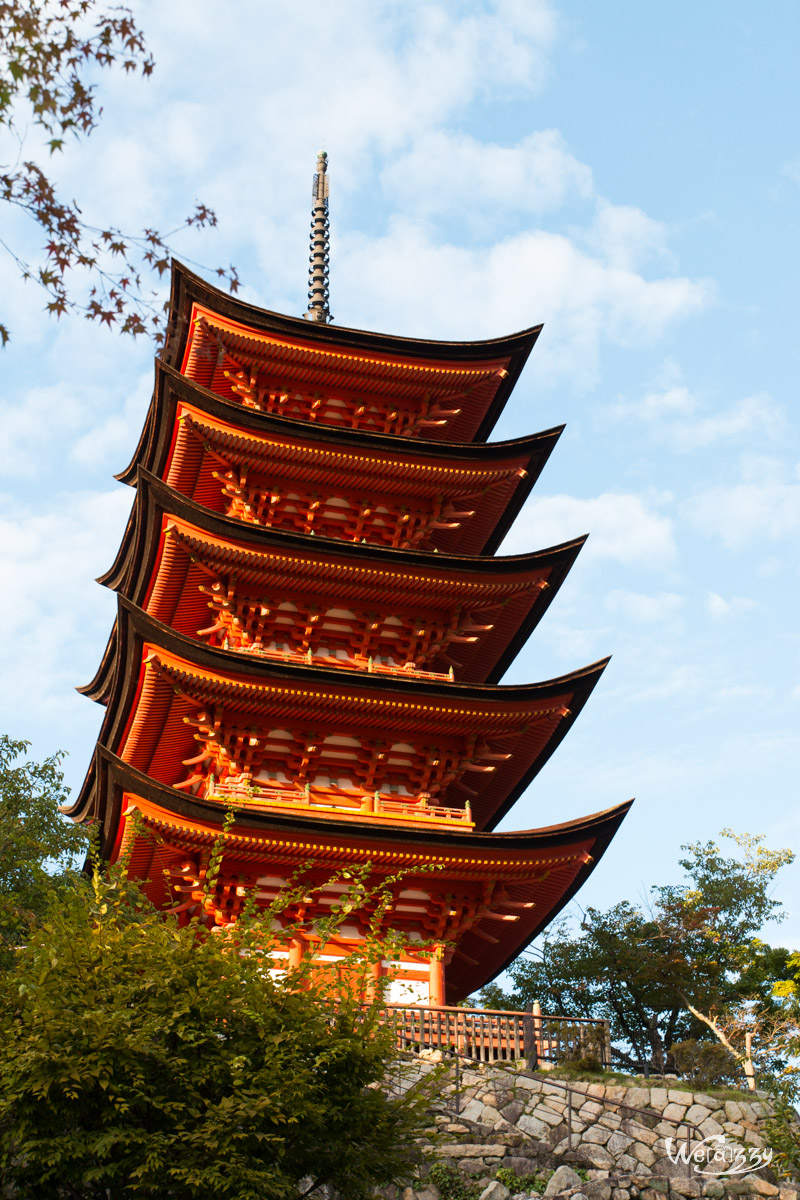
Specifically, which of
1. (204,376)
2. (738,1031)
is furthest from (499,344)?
(738,1031)

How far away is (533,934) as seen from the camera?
1989 centimetres

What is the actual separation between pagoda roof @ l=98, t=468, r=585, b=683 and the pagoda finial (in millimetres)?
10336

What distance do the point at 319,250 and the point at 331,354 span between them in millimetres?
9934

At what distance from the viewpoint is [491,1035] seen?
15.8 m

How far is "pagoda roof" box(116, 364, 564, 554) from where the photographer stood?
21.7 metres

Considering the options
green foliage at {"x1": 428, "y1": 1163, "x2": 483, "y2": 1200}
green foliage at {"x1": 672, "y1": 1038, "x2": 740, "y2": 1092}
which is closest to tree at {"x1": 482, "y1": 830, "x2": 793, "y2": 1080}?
green foliage at {"x1": 672, "y1": 1038, "x2": 740, "y2": 1092}

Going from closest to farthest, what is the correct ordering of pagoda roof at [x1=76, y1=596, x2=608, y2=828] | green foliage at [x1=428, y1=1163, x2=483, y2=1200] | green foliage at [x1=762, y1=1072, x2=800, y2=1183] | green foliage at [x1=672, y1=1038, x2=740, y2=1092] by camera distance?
green foliage at [x1=428, y1=1163, x2=483, y2=1200]
green foliage at [x1=762, y1=1072, x2=800, y2=1183]
green foliage at [x1=672, y1=1038, x2=740, y2=1092]
pagoda roof at [x1=76, y1=596, x2=608, y2=828]

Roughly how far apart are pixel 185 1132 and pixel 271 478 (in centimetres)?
1515

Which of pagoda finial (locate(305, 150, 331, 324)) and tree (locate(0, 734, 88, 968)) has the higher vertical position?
pagoda finial (locate(305, 150, 331, 324))

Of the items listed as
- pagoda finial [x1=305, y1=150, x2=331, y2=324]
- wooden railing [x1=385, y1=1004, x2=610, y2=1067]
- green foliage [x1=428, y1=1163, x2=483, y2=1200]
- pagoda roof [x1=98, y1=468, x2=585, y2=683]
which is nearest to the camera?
green foliage [x1=428, y1=1163, x2=483, y2=1200]

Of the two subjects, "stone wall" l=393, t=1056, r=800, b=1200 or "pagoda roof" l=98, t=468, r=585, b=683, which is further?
"pagoda roof" l=98, t=468, r=585, b=683

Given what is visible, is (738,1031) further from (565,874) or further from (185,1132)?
(185,1132)

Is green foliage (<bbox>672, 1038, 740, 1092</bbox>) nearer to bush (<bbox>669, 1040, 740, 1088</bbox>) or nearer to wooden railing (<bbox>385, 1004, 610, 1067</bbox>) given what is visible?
bush (<bbox>669, 1040, 740, 1088</bbox>)

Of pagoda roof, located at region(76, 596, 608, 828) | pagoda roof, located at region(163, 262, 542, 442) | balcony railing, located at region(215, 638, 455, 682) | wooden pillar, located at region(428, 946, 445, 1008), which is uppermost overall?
pagoda roof, located at region(163, 262, 542, 442)
